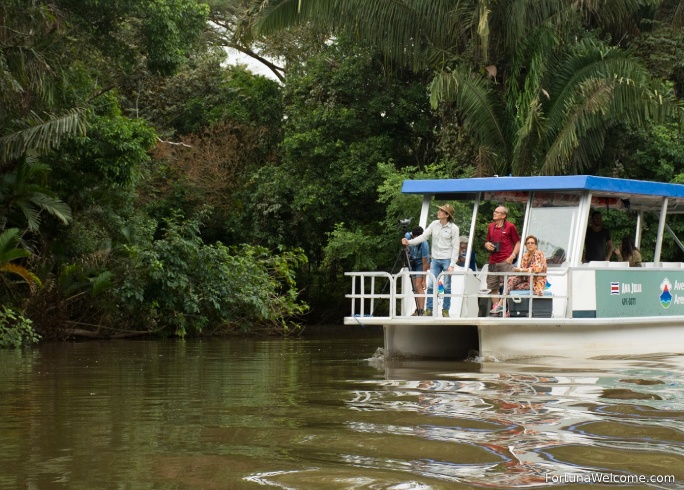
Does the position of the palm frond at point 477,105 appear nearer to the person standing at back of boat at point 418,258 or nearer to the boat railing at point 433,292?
the person standing at back of boat at point 418,258

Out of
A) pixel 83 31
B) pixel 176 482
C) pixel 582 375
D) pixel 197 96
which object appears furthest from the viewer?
pixel 197 96

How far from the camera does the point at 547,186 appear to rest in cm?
1495

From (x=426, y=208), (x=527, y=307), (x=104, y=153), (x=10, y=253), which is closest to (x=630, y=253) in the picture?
(x=527, y=307)

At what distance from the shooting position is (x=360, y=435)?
718 centimetres

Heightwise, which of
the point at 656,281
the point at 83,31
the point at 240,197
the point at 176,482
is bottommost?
the point at 176,482

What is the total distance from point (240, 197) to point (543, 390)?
24050 millimetres

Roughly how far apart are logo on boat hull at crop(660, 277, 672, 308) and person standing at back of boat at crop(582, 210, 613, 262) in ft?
3.47

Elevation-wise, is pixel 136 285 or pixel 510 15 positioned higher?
pixel 510 15

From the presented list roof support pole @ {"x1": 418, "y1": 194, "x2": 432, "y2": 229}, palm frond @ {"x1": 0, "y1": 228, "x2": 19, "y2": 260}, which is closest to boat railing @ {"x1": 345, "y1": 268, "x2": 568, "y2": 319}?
roof support pole @ {"x1": 418, "y1": 194, "x2": 432, "y2": 229}

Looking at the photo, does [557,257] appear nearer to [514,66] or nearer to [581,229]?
[581,229]

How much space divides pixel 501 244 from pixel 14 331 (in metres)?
9.22

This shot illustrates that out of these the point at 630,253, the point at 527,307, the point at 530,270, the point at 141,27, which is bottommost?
the point at 527,307

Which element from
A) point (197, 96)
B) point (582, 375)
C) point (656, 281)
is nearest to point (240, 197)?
point (197, 96)

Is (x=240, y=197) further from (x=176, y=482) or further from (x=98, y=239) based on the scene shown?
(x=176, y=482)
